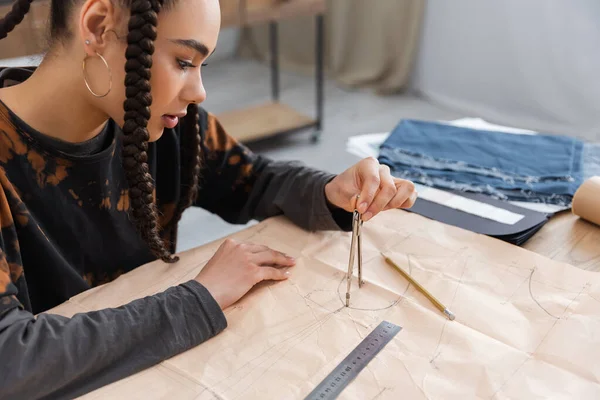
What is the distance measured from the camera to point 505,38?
2.79m

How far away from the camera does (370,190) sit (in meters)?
0.90

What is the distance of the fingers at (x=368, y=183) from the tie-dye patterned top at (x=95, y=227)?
0.29ft

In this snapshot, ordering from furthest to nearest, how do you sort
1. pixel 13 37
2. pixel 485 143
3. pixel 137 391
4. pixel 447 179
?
pixel 13 37 → pixel 485 143 → pixel 447 179 → pixel 137 391

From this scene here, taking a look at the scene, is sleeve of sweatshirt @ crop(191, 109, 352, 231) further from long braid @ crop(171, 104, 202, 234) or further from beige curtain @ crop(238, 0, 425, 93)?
beige curtain @ crop(238, 0, 425, 93)

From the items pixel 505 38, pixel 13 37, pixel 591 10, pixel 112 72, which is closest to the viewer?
pixel 112 72

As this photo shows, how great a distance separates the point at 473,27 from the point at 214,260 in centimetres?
244

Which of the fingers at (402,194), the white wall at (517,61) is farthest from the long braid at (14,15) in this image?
the white wall at (517,61)

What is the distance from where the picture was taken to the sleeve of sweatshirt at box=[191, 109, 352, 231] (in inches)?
40.3

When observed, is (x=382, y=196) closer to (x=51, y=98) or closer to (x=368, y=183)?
(x=368, y=183)

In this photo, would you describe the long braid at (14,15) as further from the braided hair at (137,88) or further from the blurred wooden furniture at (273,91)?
the blurred wooden furniture at (273,91)

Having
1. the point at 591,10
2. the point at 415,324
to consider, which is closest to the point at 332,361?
the point at 415,324

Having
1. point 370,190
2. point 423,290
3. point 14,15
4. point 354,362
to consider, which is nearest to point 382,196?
point 370,190

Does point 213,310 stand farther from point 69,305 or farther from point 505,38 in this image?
point 505,38

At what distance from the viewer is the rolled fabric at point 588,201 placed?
0.98m
